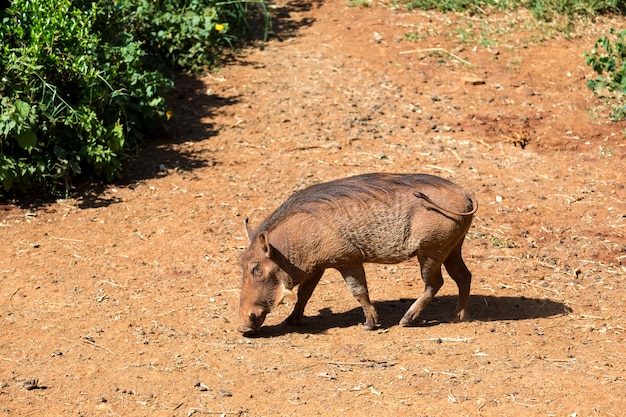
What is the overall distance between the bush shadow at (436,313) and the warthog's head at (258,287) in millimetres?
158

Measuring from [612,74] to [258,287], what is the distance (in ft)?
17.4

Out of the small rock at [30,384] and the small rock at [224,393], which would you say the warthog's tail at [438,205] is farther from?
the small rock at [30,384]

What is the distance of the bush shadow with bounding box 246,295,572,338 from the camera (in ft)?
18.8

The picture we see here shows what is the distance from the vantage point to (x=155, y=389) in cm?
478

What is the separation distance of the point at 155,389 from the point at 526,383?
196 cm

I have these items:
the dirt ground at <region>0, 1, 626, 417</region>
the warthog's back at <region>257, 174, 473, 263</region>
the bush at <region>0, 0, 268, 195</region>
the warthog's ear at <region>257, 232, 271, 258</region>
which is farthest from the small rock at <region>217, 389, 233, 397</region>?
the bush at <region>0, 0, 268, 195</region>

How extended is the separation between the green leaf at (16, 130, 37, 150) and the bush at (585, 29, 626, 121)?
5.24m

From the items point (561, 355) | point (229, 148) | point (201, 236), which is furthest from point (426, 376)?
point (229, 148)

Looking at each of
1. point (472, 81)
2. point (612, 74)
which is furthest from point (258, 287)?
point (612, 74)

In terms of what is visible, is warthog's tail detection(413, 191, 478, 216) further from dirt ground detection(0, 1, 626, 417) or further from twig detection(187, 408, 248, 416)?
twig detection(187, 408, 248, 416)

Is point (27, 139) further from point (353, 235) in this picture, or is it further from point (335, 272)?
point (353, 235)

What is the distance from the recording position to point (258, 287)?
5465 mm

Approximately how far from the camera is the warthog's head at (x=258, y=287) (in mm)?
5422

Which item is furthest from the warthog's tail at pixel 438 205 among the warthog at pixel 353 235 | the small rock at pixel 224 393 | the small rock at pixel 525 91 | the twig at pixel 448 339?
the small rock at pixel 525 91
